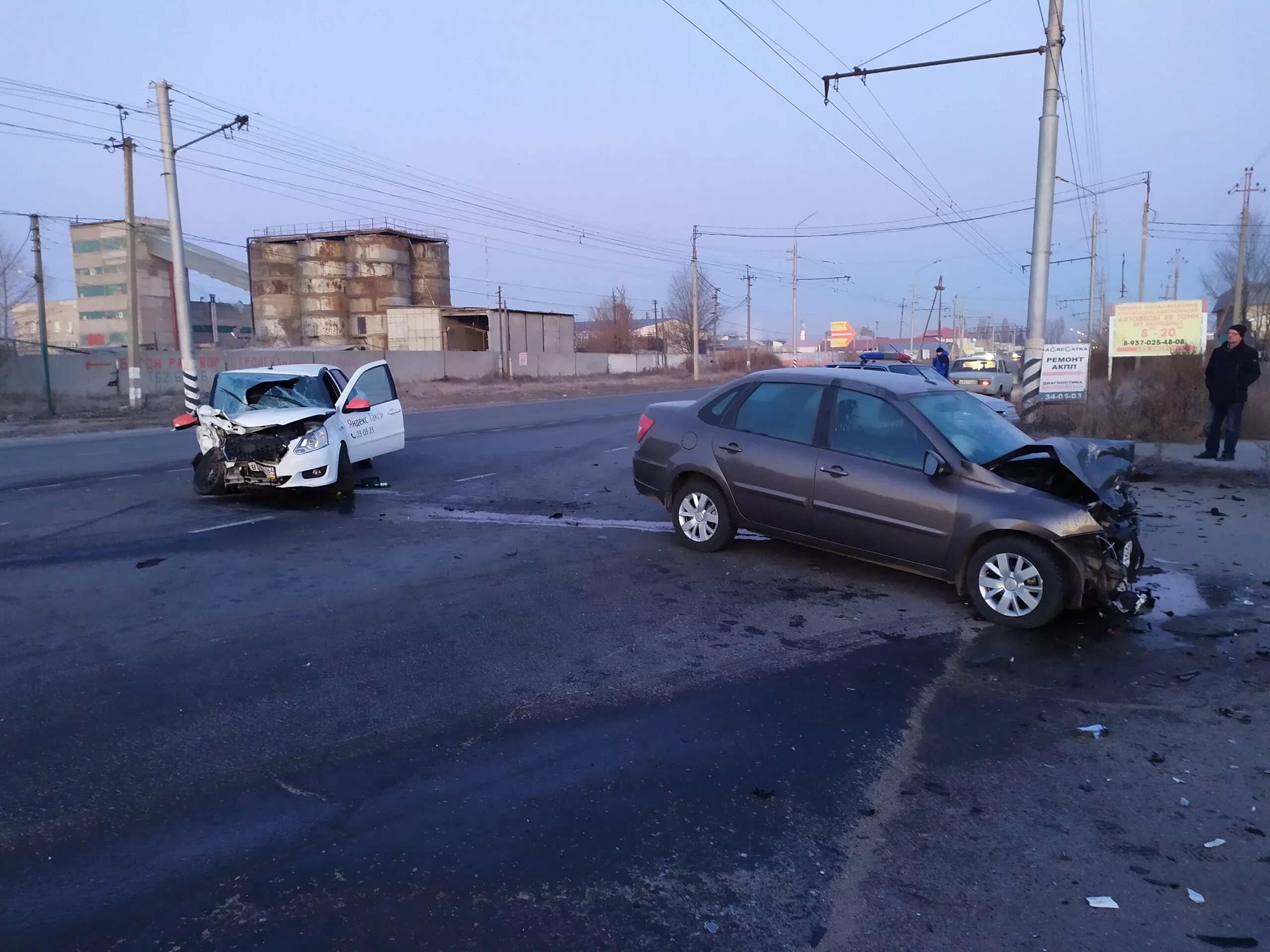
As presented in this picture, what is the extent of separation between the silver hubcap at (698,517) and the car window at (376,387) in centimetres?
610

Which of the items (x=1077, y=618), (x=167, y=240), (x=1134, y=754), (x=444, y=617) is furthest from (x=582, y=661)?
(x=167, y=240)

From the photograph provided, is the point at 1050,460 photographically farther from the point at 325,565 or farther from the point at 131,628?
the point at 131,628

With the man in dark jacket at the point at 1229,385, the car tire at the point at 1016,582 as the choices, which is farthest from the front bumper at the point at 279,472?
the man in dark jacket at the point at 1229,385

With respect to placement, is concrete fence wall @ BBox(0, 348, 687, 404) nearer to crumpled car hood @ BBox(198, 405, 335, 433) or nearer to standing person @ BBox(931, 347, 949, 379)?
standing person @ BBox(931, 347, 949, 379)

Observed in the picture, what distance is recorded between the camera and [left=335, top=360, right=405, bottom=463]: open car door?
40.9 ft

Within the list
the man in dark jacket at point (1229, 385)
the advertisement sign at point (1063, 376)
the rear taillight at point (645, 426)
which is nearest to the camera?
the rear taillight at point (645, 426)

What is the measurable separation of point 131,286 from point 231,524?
89.8 ft

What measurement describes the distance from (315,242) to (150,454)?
5937 centimetres

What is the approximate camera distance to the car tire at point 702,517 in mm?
8320

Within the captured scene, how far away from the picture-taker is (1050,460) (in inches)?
265

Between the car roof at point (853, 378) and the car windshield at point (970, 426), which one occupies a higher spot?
the car roof at point (853, 378)

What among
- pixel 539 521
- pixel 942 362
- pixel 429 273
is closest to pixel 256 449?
pixel 539 521

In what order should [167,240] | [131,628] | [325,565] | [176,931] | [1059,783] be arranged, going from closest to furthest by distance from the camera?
[176,931] < [1059,783] < [131,628] < [325,565] < [167,240]

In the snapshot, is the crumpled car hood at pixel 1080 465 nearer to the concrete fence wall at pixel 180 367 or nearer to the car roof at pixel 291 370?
the car roof at pixel 291 370
